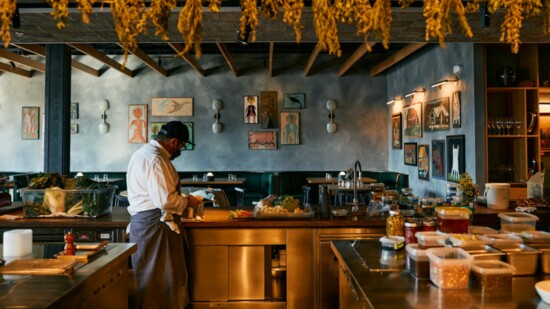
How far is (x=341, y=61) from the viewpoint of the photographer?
12.5m

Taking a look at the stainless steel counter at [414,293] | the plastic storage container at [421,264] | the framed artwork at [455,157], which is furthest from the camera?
the framed artwork at [455,157]

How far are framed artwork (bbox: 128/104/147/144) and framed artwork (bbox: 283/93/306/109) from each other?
3704mm

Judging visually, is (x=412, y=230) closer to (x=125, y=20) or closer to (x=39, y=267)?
(x=125, y=20)

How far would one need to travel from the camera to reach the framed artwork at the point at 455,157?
7.58m

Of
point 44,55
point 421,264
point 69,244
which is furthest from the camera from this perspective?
point 44,55

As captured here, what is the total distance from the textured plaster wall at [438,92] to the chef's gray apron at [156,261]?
4.98m

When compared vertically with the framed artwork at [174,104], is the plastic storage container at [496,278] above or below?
below

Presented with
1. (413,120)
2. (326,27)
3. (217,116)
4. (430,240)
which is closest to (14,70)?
(217,116)

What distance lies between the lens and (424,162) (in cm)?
960

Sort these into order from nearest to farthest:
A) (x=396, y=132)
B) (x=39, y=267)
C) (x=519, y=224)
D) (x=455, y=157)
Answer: (x=39, y=267) < (x=519, y=224) < (x=455, y=157) < (x=396, y=132)

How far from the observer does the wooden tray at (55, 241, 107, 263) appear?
2627 mm

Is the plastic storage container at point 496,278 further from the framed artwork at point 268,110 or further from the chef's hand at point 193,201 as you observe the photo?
the framed artwork at point 268,110

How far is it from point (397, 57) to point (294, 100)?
11.0ft

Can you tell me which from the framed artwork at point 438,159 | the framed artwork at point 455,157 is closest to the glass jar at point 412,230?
the framed artwork at point 455,157
